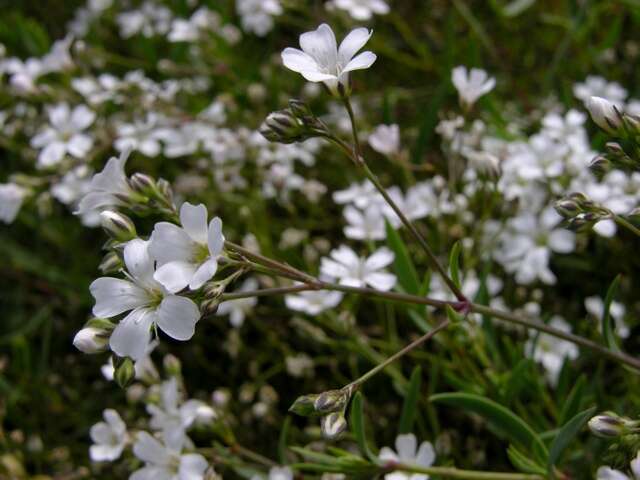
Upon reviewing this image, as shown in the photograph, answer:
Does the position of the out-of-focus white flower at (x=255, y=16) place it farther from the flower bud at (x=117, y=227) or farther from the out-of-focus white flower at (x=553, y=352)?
the flower bud at (x=117, y=227)

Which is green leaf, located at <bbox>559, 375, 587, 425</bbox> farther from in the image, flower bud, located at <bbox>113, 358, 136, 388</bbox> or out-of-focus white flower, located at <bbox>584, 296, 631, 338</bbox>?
flower bud, located at <bbox>113, 358, 136, 388</bbox>

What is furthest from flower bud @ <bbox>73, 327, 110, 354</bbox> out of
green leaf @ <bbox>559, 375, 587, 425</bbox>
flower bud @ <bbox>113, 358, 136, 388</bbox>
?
green leaf @ <bbox>559, 375, 587, 425</bbox>

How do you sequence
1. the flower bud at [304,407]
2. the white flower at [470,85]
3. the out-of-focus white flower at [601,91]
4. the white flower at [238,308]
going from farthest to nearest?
the out-of-focus white flower at [601,91] < the white flower at [238,308] < the white flower at [470,85] < the flower bud at [304,407]

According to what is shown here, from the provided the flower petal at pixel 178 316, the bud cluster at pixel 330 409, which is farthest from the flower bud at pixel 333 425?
the flower petal at pixel 178 316

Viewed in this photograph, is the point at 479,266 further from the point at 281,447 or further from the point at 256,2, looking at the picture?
the point at 256,2

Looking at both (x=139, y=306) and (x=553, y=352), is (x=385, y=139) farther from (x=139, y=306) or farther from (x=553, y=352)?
(x=139, y=306)

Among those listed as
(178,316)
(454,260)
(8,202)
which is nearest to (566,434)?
(454,260)

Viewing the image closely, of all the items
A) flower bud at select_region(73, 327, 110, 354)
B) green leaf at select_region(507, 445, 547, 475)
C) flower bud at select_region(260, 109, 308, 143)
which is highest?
flower bud at select_region(260, 109, 308, 143)
